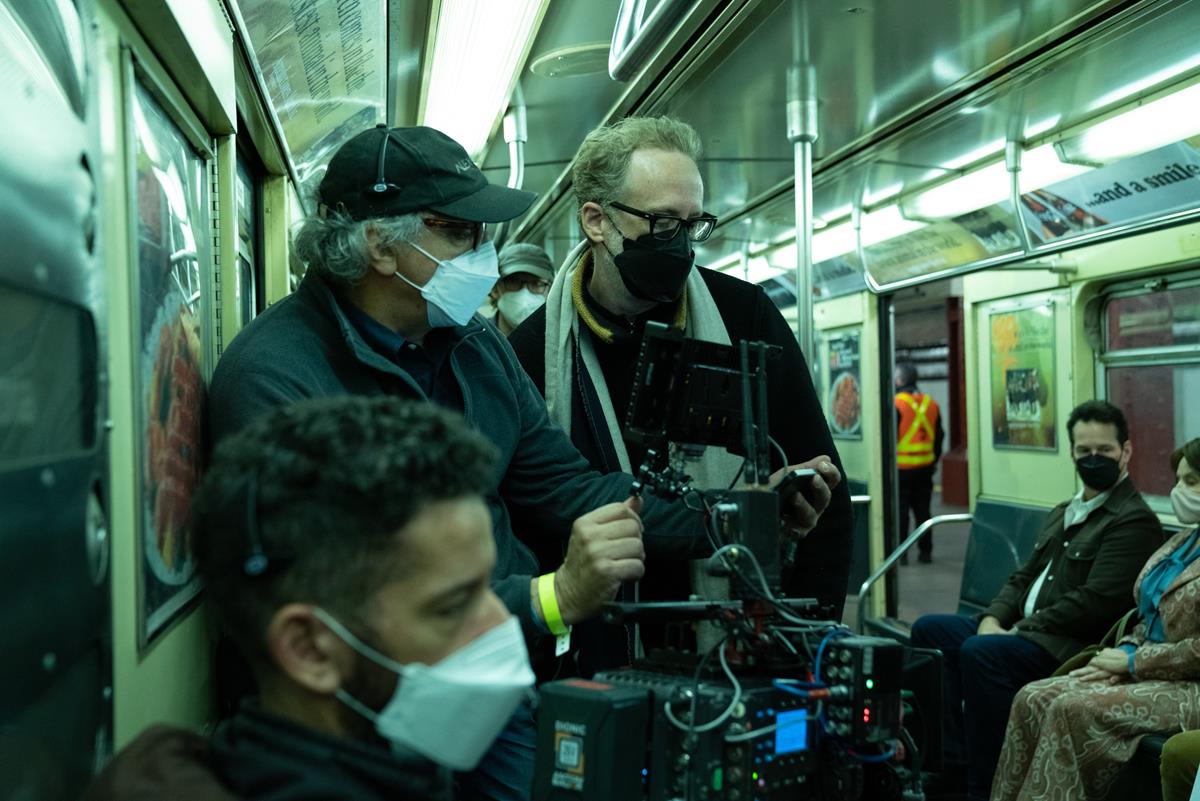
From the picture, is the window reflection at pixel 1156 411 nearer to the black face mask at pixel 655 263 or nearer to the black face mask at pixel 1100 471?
the black face mask at pixel 1100 471

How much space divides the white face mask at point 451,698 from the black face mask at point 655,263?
5.19ft

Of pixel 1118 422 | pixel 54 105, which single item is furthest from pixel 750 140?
pixel 54 105

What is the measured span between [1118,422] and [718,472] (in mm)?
3392

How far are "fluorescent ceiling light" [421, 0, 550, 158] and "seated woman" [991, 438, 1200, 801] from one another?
3072 millimetres

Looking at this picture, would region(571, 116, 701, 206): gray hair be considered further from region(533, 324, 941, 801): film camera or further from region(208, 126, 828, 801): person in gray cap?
region(533, 324, 941, 801): film camera

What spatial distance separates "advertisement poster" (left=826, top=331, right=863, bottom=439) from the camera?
9.41 meters

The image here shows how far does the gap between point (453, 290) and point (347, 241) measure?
22 centimetres

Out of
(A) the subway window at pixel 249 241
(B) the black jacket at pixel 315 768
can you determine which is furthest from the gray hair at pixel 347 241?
(A) the subway window at pixel 249 241

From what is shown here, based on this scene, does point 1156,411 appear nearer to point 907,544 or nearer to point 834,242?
point 907,544

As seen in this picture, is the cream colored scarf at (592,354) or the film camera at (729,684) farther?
the cream colored scarf at (592,354)

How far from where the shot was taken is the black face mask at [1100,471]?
551cm

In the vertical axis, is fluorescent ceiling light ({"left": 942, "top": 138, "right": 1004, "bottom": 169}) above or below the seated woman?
above

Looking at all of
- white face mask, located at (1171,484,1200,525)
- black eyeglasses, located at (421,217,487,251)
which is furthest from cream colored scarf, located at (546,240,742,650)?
white face mask, located at (1171,484,1200,525)

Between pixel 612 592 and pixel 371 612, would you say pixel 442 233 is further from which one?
pixel 371 612
